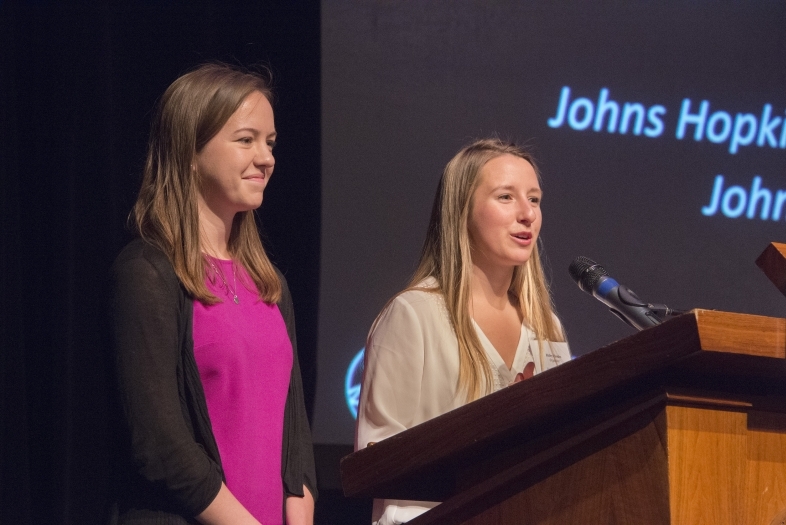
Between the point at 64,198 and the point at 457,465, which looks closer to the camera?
the point at 457,465

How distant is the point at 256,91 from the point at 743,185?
2396mm

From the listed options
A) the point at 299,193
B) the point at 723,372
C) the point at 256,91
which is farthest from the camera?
the point at 299,193

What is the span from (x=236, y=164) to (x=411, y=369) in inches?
27.4

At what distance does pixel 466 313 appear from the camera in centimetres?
247

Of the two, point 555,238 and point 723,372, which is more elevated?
point 555,238

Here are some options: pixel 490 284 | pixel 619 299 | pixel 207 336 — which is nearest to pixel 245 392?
pixel 207 336

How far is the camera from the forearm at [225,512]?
1772mm

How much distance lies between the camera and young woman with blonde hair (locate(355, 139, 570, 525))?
2.35m

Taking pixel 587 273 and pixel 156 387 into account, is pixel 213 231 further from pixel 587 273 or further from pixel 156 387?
pixel 587 273

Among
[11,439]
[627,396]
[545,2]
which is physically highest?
[545,2]

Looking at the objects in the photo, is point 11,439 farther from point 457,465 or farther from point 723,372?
point 723,372

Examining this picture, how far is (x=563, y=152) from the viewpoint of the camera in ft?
12.1

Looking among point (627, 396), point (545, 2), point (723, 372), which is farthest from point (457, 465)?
point (545, 2)

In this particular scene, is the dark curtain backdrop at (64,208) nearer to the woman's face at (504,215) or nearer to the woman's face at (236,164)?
the woman's face at (236,164)
